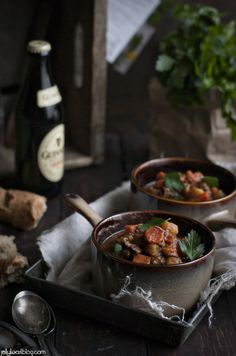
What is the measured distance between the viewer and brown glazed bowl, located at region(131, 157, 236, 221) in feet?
3.97

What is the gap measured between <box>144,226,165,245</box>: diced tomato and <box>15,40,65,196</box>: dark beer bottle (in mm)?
450

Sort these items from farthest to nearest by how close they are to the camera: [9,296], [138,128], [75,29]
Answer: [138,128], [75,29], [9,296]

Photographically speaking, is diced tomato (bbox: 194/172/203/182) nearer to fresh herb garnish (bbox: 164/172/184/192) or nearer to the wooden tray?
fresh herb garnish (bbox: 164/172/184/192)

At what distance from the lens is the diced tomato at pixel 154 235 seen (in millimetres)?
→ 1052

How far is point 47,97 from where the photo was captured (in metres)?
1.44

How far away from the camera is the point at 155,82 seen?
160 cm

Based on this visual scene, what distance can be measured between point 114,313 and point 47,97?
1.88ft

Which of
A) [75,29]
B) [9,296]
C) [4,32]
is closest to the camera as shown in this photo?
[9,296]

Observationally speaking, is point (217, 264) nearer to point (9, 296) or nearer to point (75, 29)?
point (9, 296)

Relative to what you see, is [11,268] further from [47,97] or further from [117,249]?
[47,97]

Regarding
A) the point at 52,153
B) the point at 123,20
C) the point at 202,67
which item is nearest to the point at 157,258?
the point at 52,153

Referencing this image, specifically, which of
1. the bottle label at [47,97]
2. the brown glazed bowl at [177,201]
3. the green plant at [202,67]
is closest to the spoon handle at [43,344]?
the brown glazed bowl at [177,201]

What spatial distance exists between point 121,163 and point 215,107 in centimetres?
31

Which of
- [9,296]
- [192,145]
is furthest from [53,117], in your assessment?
[9,296]
